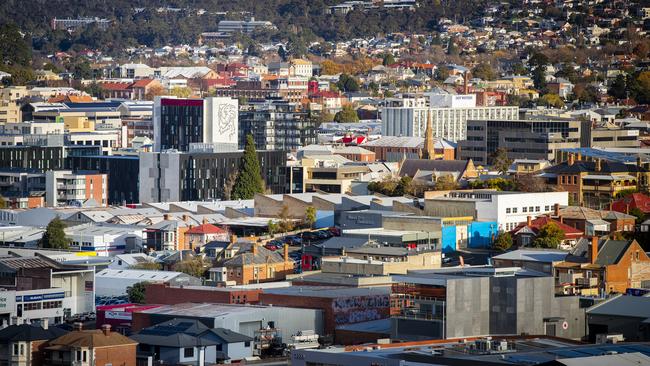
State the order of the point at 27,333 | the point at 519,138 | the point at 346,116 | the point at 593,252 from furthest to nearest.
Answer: the point at 346,116
the point at 519,138
the point at 593,252
the point at 27,333

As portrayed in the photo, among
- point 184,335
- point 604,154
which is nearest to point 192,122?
point 604,154

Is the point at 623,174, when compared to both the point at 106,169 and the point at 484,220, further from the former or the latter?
the point at 106,169

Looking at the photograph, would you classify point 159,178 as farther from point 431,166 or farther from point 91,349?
point 91,349

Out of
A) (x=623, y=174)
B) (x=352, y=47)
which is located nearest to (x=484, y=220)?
(x=623, y=174)

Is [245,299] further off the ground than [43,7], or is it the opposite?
[43,7]

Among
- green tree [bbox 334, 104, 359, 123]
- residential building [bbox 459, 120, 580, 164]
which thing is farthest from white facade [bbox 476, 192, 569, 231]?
green tree [bbox 334, 104, 359, 123]

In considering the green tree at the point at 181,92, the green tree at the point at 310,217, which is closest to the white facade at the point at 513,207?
the green tree at the point at 310,217
